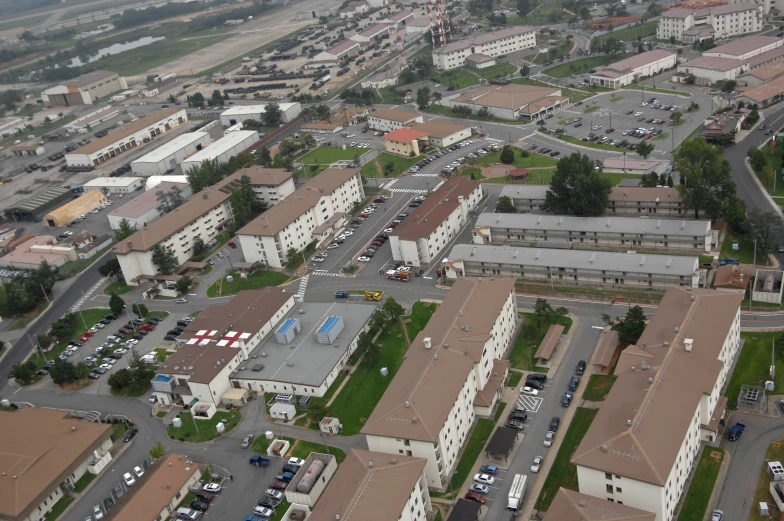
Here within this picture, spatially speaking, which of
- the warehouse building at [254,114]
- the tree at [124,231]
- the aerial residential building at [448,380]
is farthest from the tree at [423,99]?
the aerial residential building at [448,380]

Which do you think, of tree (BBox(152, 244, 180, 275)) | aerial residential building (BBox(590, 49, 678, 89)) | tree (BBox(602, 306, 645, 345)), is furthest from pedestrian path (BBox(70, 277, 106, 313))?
aerial residential building (BBox(590, 49, 678, 89))

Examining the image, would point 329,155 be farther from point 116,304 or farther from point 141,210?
point 116,304

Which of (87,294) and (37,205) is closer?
(87,294)

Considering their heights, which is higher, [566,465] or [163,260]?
[163,260]

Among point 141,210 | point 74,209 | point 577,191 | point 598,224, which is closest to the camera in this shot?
point 598,224

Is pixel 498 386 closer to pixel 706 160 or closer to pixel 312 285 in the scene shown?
pixel 312 285

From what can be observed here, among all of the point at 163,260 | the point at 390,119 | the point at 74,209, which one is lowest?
the point at 74,209

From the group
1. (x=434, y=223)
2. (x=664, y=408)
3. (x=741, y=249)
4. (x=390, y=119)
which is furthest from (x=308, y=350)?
(x=390, y=119)

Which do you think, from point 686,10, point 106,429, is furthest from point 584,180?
point 686,10
